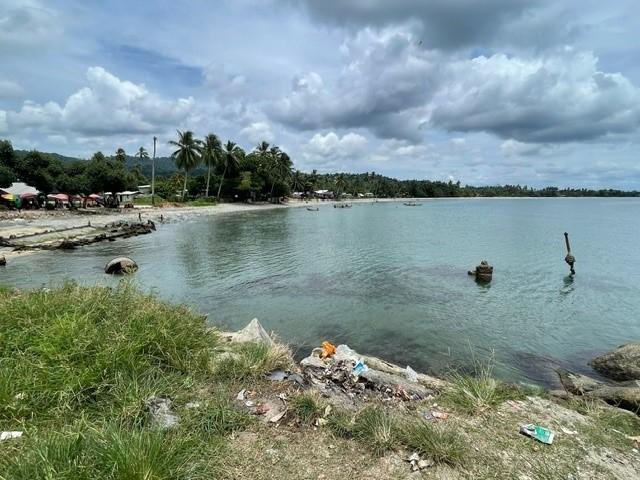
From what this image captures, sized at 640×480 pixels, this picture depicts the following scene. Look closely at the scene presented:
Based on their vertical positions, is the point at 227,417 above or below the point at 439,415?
above

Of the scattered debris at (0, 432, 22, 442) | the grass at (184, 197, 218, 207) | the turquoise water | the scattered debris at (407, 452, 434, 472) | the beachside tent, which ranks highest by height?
the beachside tent

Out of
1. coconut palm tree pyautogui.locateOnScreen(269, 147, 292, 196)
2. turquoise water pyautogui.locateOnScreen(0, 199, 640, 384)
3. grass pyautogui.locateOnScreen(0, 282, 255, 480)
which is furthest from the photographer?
coconut palm tree pyautogui.locateOnScreen(269, 147, 292, 196)

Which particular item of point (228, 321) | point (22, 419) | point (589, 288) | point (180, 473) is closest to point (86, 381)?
point (22, 419)

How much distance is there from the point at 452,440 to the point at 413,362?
23.3 ft

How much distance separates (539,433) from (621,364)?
846 centimetres

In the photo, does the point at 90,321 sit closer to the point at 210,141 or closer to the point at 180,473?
the point at 180,473

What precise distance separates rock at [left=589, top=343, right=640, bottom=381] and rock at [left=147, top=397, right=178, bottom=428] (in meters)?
12.3

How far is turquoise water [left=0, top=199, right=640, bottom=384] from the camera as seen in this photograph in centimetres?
1309

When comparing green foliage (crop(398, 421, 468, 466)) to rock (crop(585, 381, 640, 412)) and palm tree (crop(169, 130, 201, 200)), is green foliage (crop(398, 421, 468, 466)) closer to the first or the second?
rock (crop(585, 381, 640, 412))

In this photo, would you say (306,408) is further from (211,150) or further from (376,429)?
(211,150)

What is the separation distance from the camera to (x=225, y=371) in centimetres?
611

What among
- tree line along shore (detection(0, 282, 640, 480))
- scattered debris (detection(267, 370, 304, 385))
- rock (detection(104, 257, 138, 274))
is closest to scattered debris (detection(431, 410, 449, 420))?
tree line along shore (detection(0, 282, 640, 480))

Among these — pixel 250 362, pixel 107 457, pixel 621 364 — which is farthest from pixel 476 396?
pixel 621 364

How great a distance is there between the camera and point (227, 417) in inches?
187
